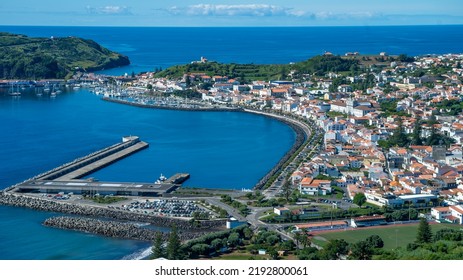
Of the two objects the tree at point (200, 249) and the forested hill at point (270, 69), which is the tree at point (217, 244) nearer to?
the tree at point (200, 249)

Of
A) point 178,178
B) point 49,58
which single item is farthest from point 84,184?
point 49,58

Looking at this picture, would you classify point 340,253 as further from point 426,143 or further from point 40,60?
point 40,60

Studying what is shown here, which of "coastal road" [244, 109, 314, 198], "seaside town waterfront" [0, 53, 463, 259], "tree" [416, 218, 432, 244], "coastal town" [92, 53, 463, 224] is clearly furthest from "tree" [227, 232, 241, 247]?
"coastal town" [92, 53, 463, 224]

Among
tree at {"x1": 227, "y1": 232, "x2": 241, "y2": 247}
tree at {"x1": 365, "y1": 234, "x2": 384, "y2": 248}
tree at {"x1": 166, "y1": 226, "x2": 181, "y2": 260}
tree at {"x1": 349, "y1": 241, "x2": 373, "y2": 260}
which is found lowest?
tree at {"x1": 227, "y1": 232, "x2": 241, "y2": 247}

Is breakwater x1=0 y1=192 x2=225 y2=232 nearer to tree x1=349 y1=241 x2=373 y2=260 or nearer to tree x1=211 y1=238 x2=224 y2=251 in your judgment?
tree x1=211 y1=238 x2=224 y2=251

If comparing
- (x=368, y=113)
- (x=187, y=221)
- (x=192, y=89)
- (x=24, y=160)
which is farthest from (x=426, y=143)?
(x=192, y=89)

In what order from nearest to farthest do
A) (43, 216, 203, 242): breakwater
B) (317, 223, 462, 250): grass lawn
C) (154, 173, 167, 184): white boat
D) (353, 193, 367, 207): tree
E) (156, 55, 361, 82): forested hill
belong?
(317, 223, 462, 250): grass lawn → (43, 216, 203, 242): breakwater → (353, 193, 367, 207): tree → (154, 173, 167, 184): white boat → (156, 55, 361, 82): forested hill

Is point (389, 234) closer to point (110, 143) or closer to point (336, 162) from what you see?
point (336, 162)
